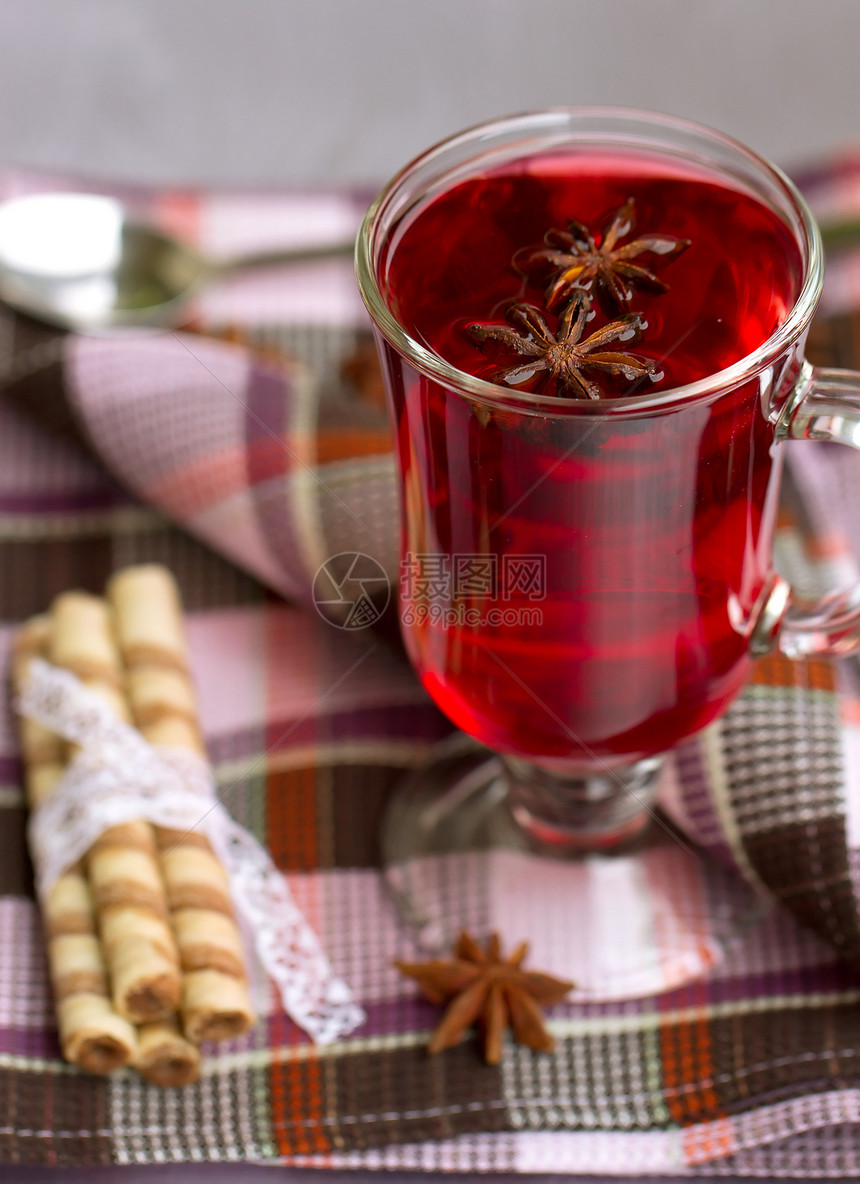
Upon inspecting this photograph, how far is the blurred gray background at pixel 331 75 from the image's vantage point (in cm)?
205

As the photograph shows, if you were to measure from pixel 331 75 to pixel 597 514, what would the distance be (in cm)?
144

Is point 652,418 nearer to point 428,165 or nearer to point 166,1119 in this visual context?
point 428,165

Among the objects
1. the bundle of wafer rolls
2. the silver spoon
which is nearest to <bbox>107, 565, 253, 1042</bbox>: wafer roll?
the bundle of wafer rolls

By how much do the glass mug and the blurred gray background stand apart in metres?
1.15

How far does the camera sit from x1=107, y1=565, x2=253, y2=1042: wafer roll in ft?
3.42

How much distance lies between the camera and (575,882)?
1200 mm

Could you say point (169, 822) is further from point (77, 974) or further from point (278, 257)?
point (278, 257)

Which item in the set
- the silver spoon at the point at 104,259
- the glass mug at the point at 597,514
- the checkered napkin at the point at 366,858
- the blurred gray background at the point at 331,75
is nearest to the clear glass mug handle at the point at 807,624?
the glass mug at the point at 597,514

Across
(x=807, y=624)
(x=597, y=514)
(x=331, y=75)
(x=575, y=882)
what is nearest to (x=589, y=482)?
(x=597, y=514)

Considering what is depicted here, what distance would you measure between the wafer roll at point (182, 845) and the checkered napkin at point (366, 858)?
5 cm

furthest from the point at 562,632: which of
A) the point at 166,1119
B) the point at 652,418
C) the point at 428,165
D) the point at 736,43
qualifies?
the point at 736,43

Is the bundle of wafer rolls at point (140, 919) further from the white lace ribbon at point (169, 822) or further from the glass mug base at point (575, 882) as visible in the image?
the glass mug base at point (575, 882)
